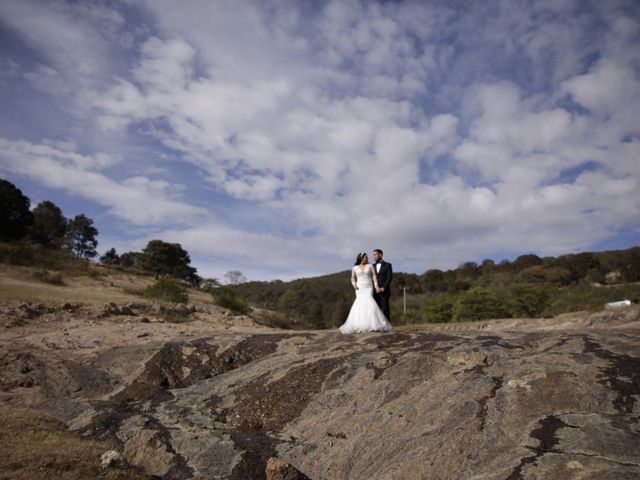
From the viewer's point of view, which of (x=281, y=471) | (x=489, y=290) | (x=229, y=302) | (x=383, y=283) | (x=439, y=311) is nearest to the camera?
(x=281, y=471)

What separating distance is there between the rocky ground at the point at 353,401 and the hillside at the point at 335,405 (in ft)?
0.07

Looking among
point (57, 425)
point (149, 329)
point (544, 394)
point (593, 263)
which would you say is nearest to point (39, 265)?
point (149, 329)

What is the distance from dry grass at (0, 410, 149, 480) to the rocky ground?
1.43 feet

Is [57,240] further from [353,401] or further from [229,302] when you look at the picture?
[353,401]

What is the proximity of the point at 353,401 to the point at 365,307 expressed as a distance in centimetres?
402

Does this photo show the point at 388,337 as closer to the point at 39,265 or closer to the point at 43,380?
the point at 43,380

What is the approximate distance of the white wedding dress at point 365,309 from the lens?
9914 millimetres

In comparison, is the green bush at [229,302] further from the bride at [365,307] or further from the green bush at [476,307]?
the bride at [365,307]

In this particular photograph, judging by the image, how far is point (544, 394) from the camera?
520 centimetres

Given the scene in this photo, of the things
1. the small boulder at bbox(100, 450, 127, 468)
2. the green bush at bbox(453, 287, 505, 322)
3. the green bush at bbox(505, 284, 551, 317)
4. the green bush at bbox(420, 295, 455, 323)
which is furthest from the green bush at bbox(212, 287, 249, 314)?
the small boulder at bbox(100, 450, 127, 468)

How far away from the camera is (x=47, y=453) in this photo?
4.89m

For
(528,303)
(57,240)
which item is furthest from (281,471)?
(57,240)

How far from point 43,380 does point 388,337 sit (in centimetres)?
646

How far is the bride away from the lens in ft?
32.6
